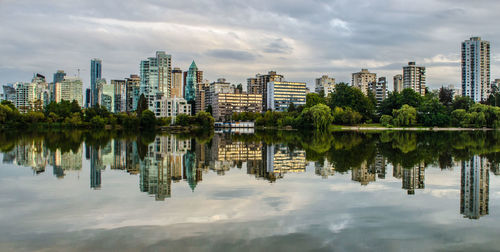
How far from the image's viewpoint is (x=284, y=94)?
17462 centimetres

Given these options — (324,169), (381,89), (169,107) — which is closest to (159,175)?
(324,169)

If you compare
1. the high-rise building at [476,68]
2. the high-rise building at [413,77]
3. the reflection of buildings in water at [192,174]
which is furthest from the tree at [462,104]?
the high-rise building at [413,77]

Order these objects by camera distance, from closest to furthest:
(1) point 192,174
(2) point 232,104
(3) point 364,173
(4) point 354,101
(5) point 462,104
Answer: (3) point 364,173
(1) point 192,174
(5) point 462,104
(4) point 354,101
(2) point 232,104

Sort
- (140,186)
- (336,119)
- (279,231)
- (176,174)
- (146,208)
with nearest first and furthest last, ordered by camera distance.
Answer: (279,231)
(146,208)
(140,186)
(176,174)
(336,119)

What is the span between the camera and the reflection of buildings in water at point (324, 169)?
1781 centimetres

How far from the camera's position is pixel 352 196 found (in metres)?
12.8

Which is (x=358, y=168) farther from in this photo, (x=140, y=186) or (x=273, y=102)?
(x=273, y=102)

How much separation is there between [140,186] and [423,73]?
195840mm

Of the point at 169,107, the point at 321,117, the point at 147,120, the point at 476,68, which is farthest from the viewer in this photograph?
the point at 476,68

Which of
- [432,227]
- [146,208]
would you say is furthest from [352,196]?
[146,208]

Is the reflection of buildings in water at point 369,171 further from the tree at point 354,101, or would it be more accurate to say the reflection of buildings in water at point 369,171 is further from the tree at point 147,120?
the tree at point 354,101

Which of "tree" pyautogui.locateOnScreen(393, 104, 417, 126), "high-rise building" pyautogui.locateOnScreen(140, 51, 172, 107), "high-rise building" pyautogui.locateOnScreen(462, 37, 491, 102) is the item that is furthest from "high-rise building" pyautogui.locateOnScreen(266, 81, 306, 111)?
"tree" pyautogui.locateOnScreen(393, 104, 417, 126)

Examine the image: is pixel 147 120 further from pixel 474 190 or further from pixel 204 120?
pixel 474 190

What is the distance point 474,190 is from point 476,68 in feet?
571
